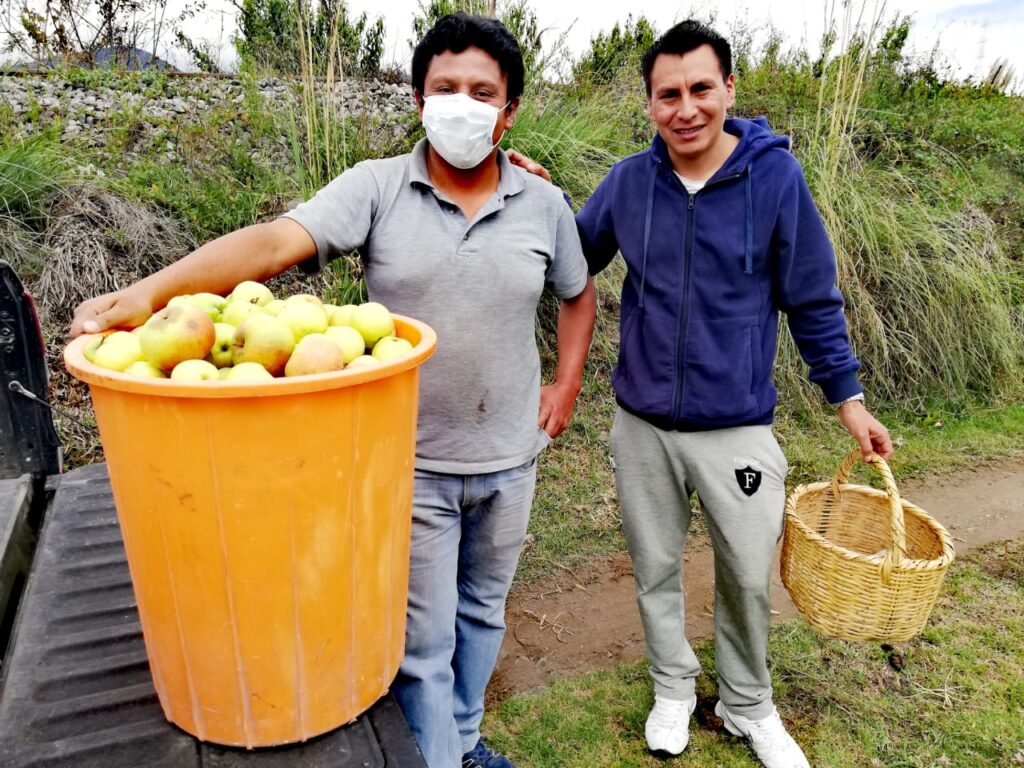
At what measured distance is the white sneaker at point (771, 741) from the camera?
2.55 metres

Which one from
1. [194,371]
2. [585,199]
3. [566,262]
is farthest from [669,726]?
[585,199]

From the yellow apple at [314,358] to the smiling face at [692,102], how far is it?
57.2 inches

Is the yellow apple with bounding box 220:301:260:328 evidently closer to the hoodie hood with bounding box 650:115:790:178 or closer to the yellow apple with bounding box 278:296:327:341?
the yellow apple with bounding box 278:296:327:341

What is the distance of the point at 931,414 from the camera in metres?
5.55

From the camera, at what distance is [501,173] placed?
2117mm

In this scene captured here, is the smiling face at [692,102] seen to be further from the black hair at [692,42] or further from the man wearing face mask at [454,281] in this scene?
the man wearing face mask at [454,281]

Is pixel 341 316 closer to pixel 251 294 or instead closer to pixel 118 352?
pixel 251 294

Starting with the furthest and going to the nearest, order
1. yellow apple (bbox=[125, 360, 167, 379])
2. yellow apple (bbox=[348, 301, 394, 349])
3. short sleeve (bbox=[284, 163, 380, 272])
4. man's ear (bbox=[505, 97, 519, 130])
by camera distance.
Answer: man's ear (bbox=[505, 97, 519, 130]) → short sleeve (bbox=[284, 163, 380, 272]) → yellow apple (bbox=[348, 301, 394, 349]) → yellow apple (bbox=[125, 360, 167, 379])

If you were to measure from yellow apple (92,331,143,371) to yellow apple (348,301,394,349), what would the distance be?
398 millimetres

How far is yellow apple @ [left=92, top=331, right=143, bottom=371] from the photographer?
1292mm

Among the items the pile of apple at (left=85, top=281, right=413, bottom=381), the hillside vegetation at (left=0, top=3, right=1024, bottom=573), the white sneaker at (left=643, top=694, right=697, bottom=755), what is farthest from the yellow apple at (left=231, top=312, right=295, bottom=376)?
the hillside vegetation at (left=0, top=3, right=1024, bottom=573)

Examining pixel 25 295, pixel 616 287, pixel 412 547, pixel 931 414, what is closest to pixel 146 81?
pixel 616 287

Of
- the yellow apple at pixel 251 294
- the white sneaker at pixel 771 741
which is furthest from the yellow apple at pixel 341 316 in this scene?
the white sneaker at pixel 771 741

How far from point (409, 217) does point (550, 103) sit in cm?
401
